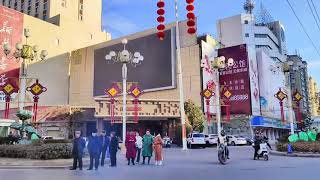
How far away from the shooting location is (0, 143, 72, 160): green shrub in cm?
1783

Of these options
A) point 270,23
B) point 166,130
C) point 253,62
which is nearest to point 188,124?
point 166,130

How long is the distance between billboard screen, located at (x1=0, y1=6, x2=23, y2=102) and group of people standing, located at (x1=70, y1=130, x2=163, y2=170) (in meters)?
60.1

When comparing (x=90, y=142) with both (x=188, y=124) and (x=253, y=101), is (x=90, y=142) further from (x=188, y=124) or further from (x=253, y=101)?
(x=253, y=101)

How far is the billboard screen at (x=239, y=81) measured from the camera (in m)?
63.7

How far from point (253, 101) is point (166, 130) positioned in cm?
1761

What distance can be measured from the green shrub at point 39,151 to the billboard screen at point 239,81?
157 ft

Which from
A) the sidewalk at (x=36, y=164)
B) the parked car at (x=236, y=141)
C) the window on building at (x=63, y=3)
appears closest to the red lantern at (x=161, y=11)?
the sidewalk at (x=36, y=164)

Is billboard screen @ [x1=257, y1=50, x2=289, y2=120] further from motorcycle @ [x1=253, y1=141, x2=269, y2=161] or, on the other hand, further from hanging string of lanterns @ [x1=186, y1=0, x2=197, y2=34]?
hanging string of lanterns @ [x1=186, y1=0, x2=197, y2=34]

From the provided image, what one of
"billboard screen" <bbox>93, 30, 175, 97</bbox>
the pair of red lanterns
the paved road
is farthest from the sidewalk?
"billboard screen" <bbox>93, 30, 175, 97</bbox>

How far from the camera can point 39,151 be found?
17.9m

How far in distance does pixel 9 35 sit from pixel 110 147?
216 feet

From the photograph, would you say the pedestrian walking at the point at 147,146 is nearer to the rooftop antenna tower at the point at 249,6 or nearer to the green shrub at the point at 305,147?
the green shrub at the point at 305,147

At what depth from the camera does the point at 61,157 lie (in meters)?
18.3

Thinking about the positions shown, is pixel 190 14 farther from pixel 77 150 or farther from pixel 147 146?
pixel 77 150
